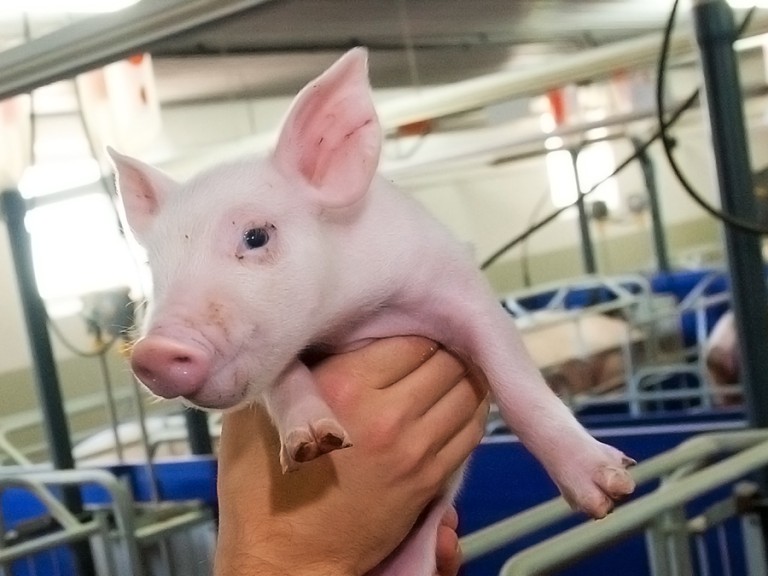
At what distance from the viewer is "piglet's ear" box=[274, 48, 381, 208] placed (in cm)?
74

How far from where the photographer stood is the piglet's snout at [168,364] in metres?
0.60

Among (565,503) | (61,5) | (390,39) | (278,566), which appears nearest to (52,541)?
(61,5)

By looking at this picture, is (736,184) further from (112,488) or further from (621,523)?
(112,488)

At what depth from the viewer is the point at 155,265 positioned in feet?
2.31

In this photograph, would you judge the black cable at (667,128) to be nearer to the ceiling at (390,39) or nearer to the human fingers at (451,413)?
the human fingers at (451,413)

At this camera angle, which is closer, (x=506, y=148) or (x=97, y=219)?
Answer: (x=506, y=148)

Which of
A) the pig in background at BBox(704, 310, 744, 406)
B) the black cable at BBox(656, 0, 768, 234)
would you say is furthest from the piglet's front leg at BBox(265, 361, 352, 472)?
the pig in background at BBox(704, 310, 744, 406)

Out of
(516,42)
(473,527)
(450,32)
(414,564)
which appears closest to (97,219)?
(450,32)

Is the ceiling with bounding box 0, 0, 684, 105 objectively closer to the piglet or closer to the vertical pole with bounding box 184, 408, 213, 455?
the vertical pole with bounding box 184, 408, 213, 455

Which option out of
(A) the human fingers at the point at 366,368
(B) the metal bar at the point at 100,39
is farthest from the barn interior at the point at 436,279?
(A) the human fingers at the point at 366,368

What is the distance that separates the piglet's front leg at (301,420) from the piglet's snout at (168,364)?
3.6 inches

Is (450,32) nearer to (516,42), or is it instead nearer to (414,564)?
(516,42)

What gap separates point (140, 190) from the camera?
78 cm

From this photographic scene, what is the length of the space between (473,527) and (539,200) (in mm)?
4680
